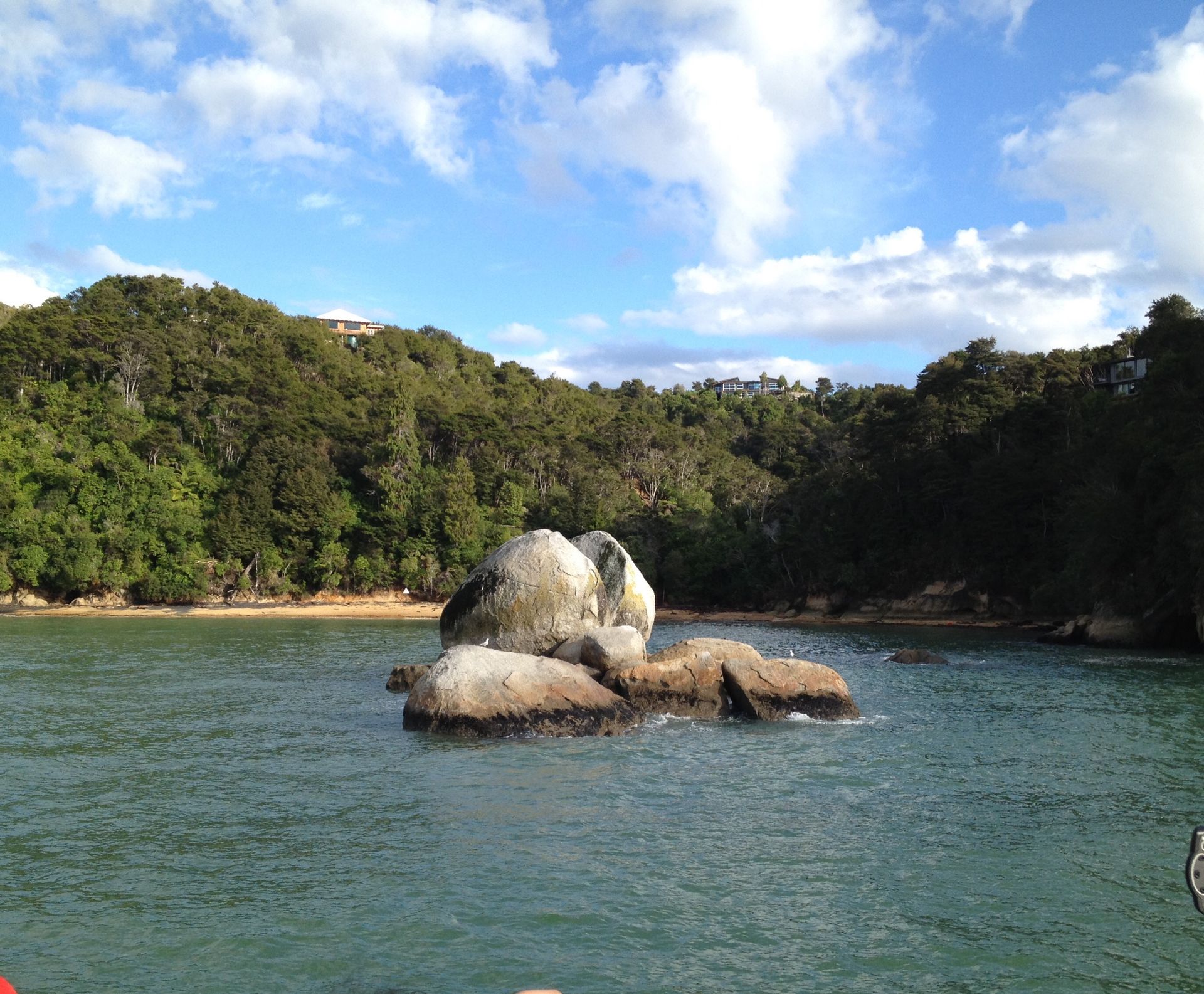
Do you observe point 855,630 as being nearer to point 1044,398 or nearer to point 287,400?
point 1044,398

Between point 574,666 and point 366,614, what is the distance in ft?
132

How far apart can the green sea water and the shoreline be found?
113 feet

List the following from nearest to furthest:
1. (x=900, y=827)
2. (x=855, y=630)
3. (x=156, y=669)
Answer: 1. (x=900, y=827)
2. (x=156, y=669)
3. (x=855, y=630)

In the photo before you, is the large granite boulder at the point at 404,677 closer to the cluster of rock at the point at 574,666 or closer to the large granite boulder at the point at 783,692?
the cluster of rock at the point at 574,666

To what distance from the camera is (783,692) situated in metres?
19.4

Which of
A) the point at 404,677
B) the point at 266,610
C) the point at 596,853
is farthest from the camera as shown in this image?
the point at 266,610

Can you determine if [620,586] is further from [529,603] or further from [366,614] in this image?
[366,614]

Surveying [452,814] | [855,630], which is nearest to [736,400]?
[855,630]

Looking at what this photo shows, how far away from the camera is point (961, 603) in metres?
56.0

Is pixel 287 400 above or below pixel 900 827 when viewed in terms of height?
above

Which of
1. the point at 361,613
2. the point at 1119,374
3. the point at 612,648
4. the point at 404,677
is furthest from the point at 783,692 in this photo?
the point at 1119,374

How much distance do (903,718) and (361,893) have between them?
13.5 m

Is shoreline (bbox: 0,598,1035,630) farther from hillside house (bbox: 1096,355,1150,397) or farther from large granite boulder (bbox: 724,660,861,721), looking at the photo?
large granite boulder (bbox: 724,660,861,721)

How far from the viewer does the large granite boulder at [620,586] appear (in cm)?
2412
